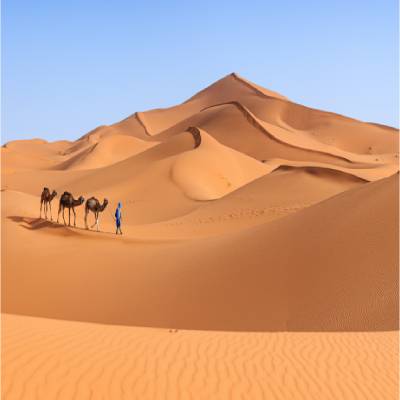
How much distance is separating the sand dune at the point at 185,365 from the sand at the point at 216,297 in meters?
0.03

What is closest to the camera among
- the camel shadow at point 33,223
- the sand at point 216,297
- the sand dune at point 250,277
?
the sand at point 216,297

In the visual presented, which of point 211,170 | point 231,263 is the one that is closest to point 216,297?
point 231,263

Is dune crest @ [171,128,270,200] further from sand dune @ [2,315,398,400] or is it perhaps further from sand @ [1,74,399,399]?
sand dune @ [2,315,398,400]

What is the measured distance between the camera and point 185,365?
7.14 meters

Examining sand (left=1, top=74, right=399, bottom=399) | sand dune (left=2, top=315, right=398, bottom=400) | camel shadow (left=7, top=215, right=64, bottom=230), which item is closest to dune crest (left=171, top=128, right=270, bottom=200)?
sand (left=1, top=74, right=399, bottom=399)

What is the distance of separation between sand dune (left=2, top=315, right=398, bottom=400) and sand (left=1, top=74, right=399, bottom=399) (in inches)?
1.0

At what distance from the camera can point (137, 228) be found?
27.9 meters

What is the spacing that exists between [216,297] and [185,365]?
23.4 feet

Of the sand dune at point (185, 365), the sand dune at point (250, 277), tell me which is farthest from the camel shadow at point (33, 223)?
the sand dune at point (185, 365)

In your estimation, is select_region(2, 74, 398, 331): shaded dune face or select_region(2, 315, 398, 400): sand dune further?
select_region(2, 74, 398, 331): shaded dune face

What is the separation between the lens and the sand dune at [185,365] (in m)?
6.25

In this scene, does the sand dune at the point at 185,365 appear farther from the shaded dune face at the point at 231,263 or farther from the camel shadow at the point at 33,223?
the camel shadow at the point at 33,223

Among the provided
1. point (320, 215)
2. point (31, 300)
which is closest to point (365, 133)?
point (320, 215)

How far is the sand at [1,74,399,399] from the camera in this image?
673 centimetres
